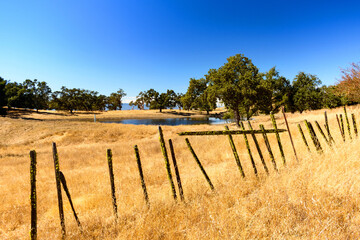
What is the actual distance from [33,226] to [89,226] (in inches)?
35.0

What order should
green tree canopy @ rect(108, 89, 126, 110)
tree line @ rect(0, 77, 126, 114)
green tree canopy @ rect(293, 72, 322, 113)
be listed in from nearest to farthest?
green tree canopy @ rect(293, 72, 322, 113) < tree line @ rect(0, 77, 126, 114) < green tree canopy @ rect(108, 89, 126, 110)

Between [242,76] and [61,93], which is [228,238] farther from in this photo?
[61,93]

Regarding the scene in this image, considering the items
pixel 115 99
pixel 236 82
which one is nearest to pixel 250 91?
pixel 236 82

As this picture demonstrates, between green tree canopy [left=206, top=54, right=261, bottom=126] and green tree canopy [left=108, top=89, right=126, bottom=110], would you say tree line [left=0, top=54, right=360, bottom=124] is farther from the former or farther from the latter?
green tree canopy [left=108, top=89, right=126, bottom=110]

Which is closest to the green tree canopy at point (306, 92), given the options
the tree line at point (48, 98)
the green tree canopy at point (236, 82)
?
the green tree canopy at point (236, 82)

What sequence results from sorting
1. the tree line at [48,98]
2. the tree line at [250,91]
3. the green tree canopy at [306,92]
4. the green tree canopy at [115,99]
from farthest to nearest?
1. the green tree canopy at [115,99]
2. the tree line at [48,98]
3. the green tree canopy at [306,92]
4. the tree line at [250,91]

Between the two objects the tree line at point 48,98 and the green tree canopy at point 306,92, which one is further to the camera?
the tree line at point 48,98

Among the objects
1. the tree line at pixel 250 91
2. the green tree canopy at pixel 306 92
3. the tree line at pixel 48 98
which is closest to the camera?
the tree line at pixel 250 91

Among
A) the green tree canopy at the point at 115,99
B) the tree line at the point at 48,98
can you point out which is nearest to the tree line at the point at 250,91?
the tree line at the point at 48,98

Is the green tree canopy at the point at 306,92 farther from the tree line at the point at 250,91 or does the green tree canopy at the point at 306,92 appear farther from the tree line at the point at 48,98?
the tree line at the point at 48,98

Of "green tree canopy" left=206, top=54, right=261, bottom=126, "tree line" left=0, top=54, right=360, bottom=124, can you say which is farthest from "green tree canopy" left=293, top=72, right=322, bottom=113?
"green tree canopy" left=206, top=54, right=261, bottom=126

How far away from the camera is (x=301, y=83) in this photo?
4053cm

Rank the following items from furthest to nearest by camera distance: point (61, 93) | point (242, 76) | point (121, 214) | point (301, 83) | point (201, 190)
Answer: point (61, 93) → point (301, 83) → point (242, 76) → point (201, 190) → point (121, 214)

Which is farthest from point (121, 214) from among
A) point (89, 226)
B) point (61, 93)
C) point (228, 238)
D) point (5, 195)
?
point (61, 93)
